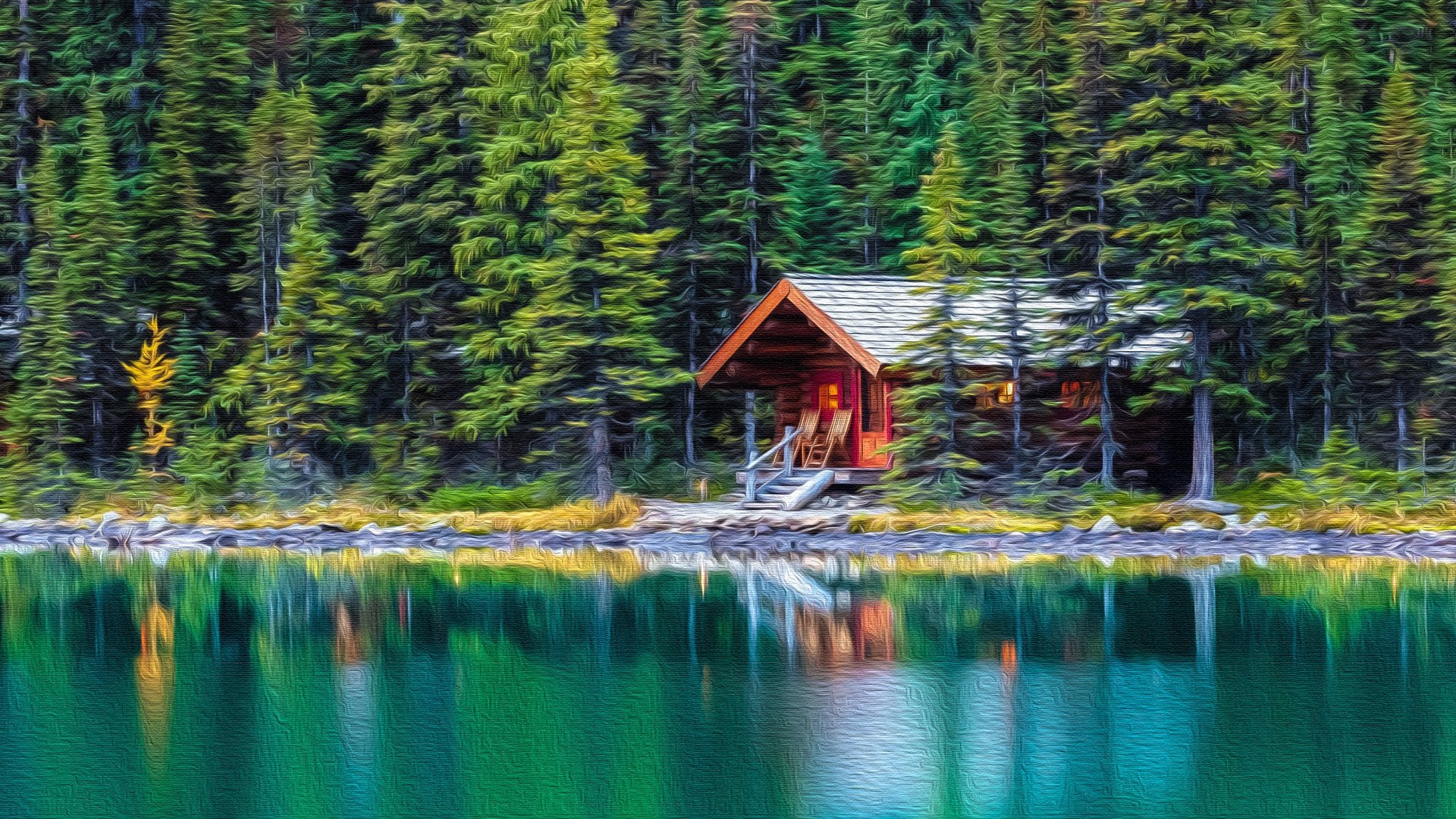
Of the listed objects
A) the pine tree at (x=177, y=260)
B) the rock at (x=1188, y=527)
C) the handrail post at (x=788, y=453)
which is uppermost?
the pine tree at (x=177, y=260)

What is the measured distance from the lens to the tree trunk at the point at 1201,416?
97.7ft

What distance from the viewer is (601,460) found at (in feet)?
106

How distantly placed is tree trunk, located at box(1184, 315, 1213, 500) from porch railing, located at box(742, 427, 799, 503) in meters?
7.88

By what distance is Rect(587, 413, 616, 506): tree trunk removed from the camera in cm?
3225

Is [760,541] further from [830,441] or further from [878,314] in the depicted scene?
[878,314]

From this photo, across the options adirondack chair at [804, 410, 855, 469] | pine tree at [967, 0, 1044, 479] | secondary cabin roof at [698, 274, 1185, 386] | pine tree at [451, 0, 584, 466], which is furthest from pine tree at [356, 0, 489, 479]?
pine tree at [967, 0, 1044, 479]

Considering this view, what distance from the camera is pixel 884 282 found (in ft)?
108

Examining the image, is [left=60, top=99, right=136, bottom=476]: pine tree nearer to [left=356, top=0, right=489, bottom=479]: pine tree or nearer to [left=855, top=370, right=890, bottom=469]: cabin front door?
[left=356, top=0, right=489, bottom=479]: pine tree

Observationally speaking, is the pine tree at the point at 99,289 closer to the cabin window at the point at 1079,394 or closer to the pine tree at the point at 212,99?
the pine tree at the point at 212,99

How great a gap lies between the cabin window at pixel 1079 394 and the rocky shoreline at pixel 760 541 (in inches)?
222

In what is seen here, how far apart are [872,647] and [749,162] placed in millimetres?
25866

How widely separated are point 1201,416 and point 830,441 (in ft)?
24.3

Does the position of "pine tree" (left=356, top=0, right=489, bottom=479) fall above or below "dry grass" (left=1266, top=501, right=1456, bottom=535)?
above

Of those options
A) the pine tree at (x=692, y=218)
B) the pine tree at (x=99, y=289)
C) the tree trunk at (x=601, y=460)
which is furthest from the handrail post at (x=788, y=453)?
the pine tree at (x=99, y=289)
